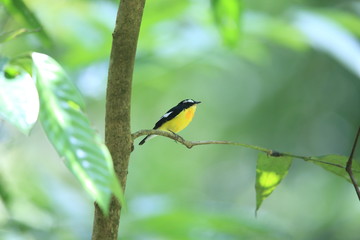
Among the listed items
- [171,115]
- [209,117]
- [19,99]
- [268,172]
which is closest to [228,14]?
[268,172]

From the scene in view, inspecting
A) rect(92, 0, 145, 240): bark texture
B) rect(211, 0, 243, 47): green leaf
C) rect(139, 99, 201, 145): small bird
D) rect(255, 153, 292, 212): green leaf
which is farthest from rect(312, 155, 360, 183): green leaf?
rect(139, 99, 201, 145): small bird

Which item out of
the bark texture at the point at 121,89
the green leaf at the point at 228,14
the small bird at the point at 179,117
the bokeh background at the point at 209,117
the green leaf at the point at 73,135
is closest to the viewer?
the green leaf at the point at 73,135

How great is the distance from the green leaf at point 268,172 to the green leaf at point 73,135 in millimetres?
576

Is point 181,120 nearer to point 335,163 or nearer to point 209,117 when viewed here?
point 335,163

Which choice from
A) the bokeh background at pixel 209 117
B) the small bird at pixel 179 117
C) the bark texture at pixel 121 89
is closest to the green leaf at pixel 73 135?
the bark texture at pixel 121 89

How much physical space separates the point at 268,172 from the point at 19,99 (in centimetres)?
65

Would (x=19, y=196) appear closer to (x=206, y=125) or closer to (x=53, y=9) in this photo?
(x=53, y=9)

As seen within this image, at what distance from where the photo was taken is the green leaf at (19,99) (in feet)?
2.51

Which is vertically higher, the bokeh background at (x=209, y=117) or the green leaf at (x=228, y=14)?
the bokeh background at (x=209, y=117)

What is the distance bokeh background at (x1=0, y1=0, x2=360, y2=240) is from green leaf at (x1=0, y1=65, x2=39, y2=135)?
0.91 m

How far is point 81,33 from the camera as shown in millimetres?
3533

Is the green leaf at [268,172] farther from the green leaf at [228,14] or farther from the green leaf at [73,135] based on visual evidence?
the green leaf at [228,14]

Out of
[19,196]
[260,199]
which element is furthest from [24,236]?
[260,199]

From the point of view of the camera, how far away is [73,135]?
2.44 feet
